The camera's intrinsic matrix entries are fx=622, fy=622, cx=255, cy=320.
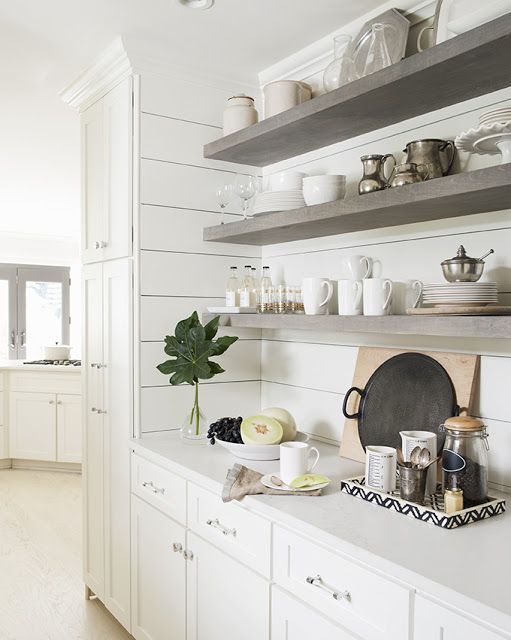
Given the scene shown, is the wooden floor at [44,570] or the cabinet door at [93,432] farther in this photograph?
the cabinet door at [93,432]

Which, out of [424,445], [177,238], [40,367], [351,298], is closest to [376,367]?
[351,298]

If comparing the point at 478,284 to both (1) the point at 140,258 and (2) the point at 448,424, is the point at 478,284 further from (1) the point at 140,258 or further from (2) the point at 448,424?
(1) the point at 140,258

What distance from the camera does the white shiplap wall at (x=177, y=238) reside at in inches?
102

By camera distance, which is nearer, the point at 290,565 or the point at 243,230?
the point at 290,565

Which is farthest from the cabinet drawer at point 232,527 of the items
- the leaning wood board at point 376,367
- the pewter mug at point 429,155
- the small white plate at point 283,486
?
the pewter mug at point 429,155

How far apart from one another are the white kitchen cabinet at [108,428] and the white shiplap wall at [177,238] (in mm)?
104

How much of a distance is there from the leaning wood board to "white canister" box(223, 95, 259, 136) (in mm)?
1044

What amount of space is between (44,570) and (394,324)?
2.59 m

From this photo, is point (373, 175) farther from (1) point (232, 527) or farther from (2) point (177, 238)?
(1) point (232, 527)

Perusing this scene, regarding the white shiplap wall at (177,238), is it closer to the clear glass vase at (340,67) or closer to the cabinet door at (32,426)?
the clear glass vase at (340,67)

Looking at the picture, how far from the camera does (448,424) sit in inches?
64.6

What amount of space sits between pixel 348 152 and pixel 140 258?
37.0 inches

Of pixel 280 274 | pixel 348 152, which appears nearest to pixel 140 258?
pixel 280 274

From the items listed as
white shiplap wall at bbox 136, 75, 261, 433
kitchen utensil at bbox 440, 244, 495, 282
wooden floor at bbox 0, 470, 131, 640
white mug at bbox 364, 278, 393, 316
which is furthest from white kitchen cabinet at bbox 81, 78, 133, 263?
wooden floor at bbox 0, 470, 131, 640
